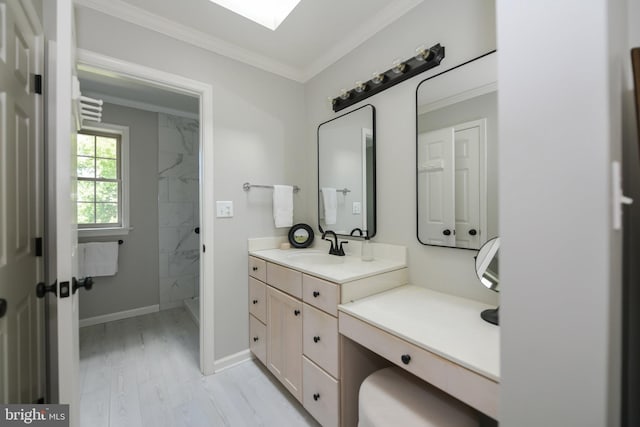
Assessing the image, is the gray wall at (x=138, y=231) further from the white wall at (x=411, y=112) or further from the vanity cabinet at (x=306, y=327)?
the white wall at (x=411, y=112)

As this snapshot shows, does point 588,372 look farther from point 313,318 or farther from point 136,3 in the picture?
point 136,3

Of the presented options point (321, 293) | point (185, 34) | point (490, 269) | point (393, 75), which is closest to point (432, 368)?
point (490, 269)

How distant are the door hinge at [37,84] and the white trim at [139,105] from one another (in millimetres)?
2023

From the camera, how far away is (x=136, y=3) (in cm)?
156

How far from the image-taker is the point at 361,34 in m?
1.80

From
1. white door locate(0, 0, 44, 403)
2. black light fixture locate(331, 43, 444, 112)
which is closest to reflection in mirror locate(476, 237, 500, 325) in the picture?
black light fixture locate(331, 43, 444, 112)

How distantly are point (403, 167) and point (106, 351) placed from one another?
283cm

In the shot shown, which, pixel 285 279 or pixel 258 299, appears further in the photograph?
pixel 258 299

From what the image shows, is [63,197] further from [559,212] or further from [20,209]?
[559,212]

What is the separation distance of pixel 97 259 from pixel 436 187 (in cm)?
331

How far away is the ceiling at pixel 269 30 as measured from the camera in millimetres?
1575

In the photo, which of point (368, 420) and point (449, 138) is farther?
point (449, 138)

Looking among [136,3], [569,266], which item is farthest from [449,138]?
[136,3]

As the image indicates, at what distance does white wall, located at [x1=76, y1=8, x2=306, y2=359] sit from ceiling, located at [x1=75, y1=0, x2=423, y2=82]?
81mm
